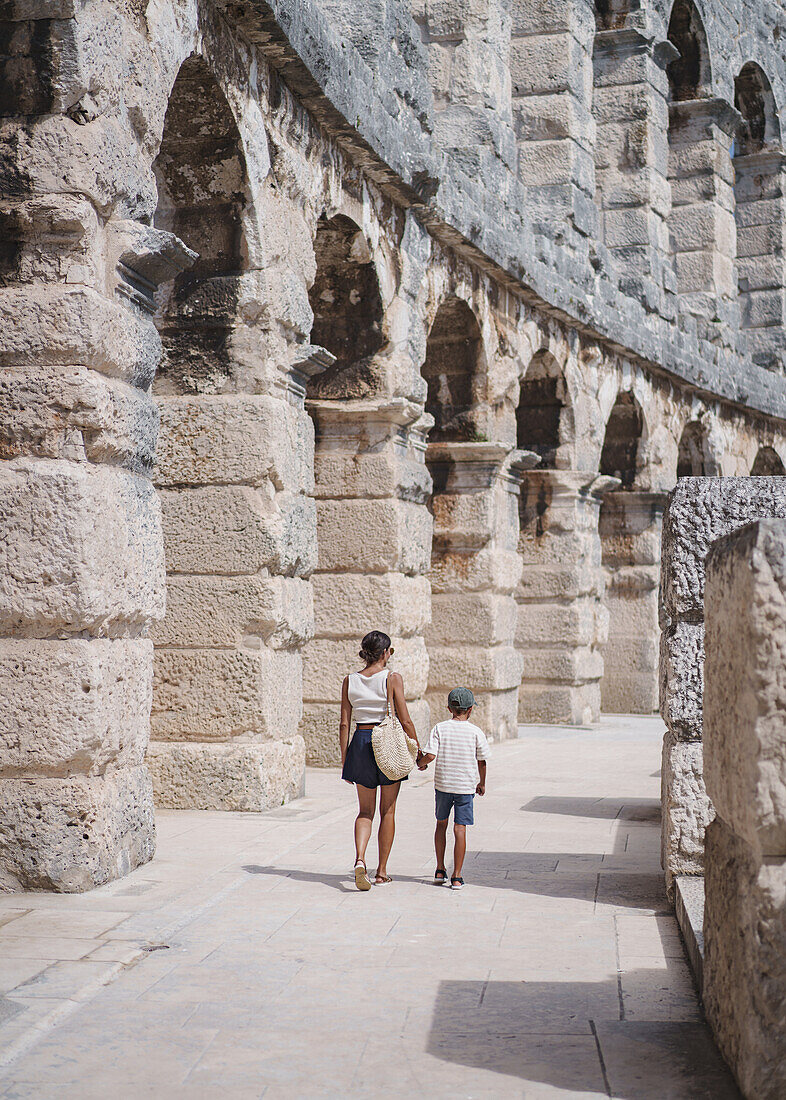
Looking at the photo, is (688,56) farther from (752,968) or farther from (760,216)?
(752,968)

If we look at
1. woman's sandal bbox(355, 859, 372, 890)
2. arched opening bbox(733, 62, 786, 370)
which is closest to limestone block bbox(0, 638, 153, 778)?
woman's sandal bbox(355, 859, 372, 890)

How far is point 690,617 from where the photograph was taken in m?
4.91

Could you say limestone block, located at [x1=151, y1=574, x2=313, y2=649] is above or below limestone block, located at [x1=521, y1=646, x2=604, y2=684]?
above

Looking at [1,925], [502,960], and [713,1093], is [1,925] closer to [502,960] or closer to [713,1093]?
[502,960]

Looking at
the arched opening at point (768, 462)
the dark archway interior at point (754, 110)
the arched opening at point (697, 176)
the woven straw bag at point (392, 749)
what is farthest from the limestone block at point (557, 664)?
the dark archway interior at point (754, 110)

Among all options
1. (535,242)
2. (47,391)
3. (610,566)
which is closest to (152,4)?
(47,391)

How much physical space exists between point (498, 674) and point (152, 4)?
7045 millimetres

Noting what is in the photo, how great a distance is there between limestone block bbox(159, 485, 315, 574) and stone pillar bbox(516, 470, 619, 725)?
601cm

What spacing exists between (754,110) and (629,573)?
9356 millimetres

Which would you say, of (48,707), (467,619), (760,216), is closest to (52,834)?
(48,707)

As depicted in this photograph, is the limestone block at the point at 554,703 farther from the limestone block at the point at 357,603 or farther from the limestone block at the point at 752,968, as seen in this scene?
the limestone block at the point at 752,968

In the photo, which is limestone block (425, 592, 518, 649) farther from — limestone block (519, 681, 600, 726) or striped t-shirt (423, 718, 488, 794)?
striped t-shirt (423, 718, 488, 794)

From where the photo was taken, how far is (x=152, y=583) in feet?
18.7

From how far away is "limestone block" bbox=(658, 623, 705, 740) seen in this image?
4910mm
